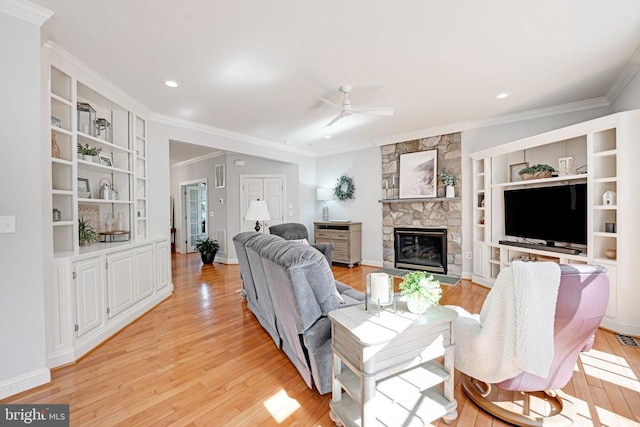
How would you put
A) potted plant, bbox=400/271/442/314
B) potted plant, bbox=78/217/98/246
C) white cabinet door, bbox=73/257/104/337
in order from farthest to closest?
potted plant, bbox=78/217/98/246 < white cabinet door, bbox=73/257/104/337 < potted plant, bbox=400/271/442/314

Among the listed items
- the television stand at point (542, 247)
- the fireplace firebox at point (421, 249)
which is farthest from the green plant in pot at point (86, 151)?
the television stand at point (542, 247)

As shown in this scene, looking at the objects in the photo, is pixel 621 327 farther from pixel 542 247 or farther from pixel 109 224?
pixel 109 224

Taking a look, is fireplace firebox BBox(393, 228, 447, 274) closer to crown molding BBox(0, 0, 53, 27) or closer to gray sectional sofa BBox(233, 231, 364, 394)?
gray sectional sofa BBox(233, 231, 364, 394)

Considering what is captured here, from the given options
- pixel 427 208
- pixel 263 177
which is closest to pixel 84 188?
pixel 263 177

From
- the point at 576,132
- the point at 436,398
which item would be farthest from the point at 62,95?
the point at 576,132

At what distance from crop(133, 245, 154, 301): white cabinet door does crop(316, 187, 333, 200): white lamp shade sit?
12.0 feet

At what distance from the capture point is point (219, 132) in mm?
4602

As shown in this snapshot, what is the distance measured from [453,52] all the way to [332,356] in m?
2.64

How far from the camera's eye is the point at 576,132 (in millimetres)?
3010

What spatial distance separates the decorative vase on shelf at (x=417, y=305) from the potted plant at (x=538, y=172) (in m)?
3.06

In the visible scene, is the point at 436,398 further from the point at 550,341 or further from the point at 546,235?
the point at 546,235

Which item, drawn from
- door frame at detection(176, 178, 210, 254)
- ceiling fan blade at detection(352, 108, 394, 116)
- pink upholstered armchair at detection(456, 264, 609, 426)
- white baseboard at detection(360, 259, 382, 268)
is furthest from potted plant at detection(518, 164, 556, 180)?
door frame at detection(176, 178, 210, 254)

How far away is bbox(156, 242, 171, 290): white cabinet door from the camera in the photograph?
3.58m

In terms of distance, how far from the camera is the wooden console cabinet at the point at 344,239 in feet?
18.5
